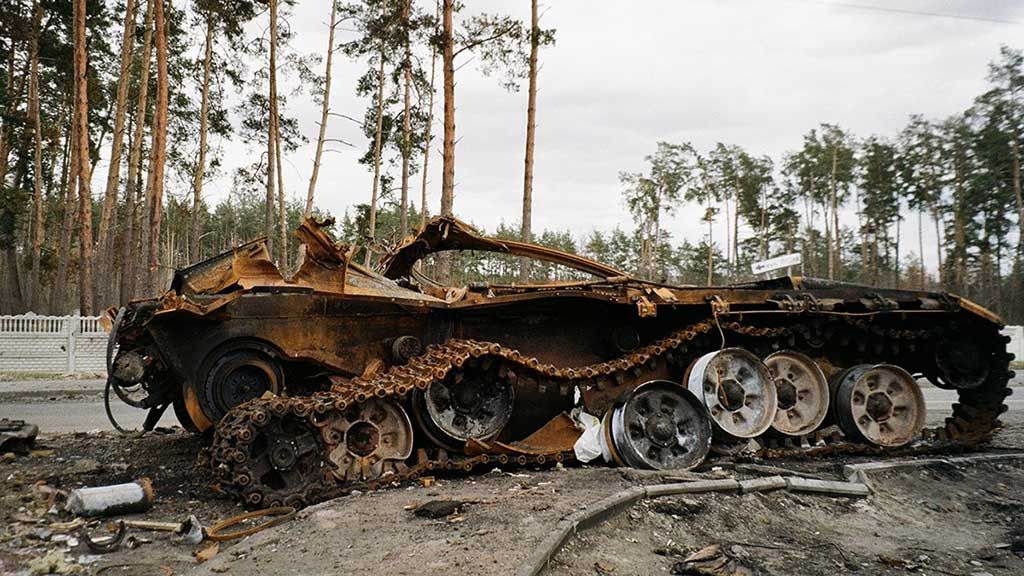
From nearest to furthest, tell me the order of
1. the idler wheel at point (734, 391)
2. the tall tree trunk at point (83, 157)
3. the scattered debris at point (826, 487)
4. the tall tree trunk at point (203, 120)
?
the scattered debris at point (826, 487)
the idler wheel at point (734, 391)
the tall tree trunk at point (83, 157)
the tall tree trunk at point (203, 120)

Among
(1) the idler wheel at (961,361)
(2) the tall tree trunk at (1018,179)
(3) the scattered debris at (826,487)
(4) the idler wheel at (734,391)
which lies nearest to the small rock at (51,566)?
(3) the scattered debris at (826,487)

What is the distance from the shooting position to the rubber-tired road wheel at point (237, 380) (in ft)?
22.0

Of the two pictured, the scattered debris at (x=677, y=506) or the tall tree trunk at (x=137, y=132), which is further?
the tall tree trunk at (x=137, y=132)

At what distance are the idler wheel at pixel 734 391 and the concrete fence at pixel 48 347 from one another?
57.3 ft

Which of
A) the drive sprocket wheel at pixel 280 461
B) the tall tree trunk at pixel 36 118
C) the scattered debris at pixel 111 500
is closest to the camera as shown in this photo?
the scattered debris at pixel 111 500

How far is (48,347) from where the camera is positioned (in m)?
20.2

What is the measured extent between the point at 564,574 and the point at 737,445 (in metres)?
4.33

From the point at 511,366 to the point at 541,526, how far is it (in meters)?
2.50

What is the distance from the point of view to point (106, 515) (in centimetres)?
568

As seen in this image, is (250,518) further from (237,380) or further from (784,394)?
(784,394)

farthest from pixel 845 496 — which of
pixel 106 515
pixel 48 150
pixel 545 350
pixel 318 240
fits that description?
pixel 48 150

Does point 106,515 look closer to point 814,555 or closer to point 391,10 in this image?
point 814,555

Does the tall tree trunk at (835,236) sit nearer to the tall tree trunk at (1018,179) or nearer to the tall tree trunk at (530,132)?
the tall tree trunk at (1018,179)

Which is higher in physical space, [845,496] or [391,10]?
[391,10]
